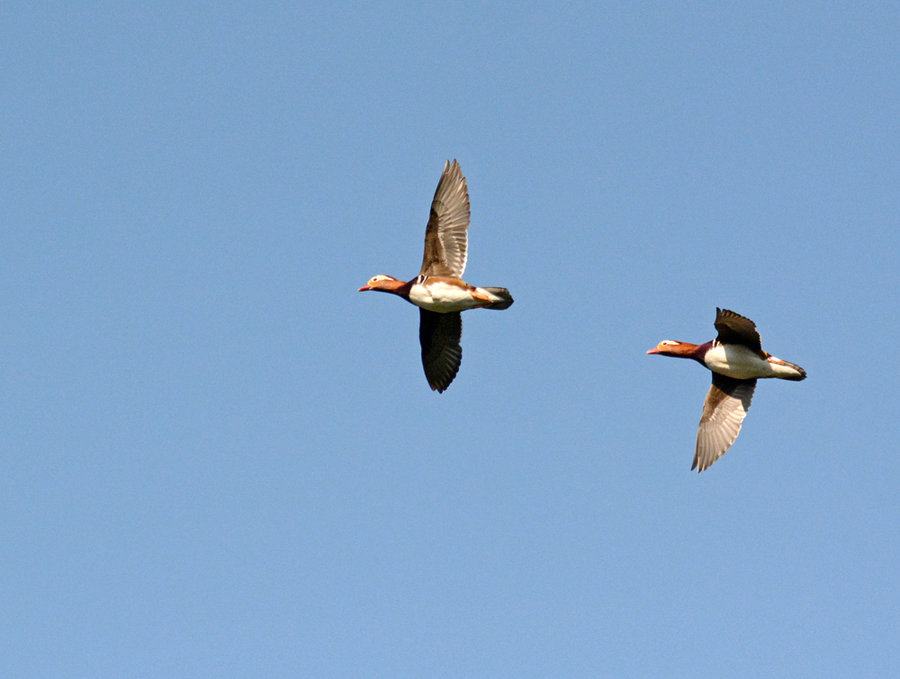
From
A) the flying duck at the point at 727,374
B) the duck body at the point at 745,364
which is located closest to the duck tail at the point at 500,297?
the flying duck at the point at 727,374

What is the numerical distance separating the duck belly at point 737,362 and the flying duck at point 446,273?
4.32 metres

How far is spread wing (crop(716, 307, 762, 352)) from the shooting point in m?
28.1

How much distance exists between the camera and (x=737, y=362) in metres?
29.4

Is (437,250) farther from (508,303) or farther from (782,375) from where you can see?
(782,375)

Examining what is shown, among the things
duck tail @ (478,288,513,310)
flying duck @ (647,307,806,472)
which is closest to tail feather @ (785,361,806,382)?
flying duck @ (647,307,806,472)

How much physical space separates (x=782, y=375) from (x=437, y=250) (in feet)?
23.5

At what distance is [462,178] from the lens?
29781 mm

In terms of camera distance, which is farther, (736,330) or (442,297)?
(442,297)

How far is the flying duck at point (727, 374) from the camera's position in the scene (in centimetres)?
2914

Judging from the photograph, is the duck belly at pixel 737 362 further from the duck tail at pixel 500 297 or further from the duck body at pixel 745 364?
the duck tail at pixel 500 297

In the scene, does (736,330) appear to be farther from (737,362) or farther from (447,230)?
(447,230)

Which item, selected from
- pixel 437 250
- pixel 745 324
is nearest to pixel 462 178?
pixel 437 250

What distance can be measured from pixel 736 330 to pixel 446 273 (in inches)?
224

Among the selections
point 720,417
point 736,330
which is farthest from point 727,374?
point 736,330
